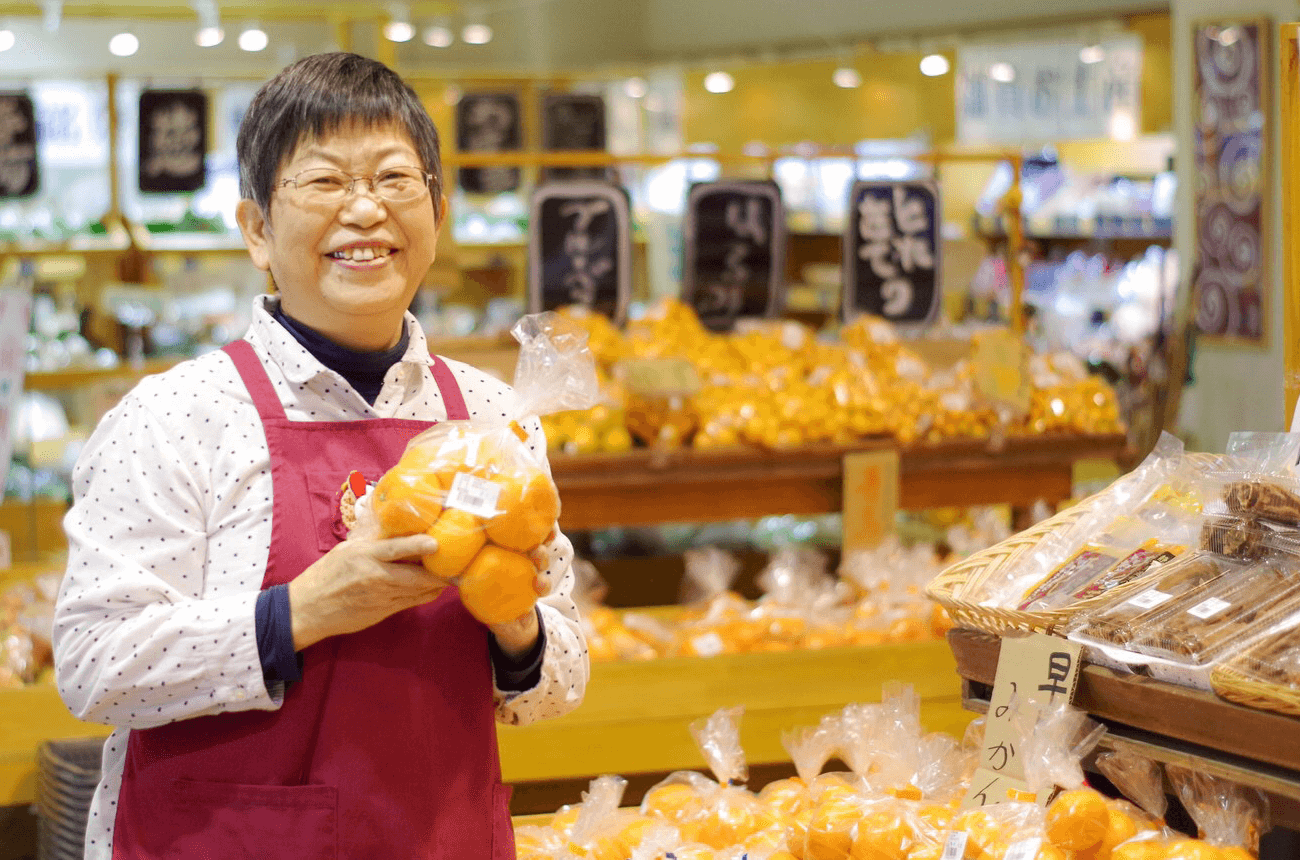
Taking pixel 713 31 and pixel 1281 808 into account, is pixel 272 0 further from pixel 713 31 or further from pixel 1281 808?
pixel 713 31

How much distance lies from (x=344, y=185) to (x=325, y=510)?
0.35 metres

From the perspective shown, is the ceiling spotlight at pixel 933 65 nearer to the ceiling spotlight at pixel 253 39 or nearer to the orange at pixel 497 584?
the ceiling spotlight at pixel 253 39

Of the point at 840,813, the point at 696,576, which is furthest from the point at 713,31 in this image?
the point at 840,813

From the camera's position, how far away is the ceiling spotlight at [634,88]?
12906mm

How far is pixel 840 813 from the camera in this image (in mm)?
1766

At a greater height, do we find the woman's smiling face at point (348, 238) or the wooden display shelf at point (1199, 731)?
the woman's smiling face at point (348, 238)

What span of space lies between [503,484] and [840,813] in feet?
2.27

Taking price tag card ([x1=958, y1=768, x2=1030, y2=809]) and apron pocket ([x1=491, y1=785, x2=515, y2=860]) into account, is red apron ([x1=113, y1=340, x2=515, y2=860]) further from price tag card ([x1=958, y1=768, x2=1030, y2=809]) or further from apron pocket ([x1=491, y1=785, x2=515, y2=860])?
price tag card ([x1=958, y1=768, x2=1030, y2=809])

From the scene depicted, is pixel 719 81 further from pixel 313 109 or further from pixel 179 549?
pixel 179 549

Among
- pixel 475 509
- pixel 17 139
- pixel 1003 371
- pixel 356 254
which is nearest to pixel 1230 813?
pixel 475 509

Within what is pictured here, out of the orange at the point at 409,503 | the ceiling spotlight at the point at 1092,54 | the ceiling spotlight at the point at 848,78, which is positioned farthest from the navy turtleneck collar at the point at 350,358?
the ceiling spotlight at the point at 848,78

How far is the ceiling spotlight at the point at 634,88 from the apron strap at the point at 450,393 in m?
11.6

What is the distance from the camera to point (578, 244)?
4.56 m

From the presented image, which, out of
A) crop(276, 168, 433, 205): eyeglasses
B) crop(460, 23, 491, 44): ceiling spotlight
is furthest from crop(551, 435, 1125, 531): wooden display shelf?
crop(460, 23, 491, 44): ceiling spotlight
